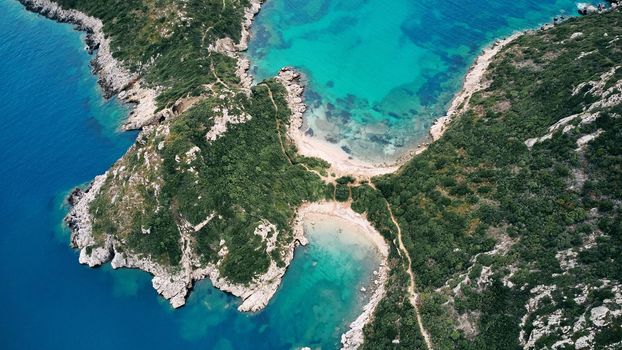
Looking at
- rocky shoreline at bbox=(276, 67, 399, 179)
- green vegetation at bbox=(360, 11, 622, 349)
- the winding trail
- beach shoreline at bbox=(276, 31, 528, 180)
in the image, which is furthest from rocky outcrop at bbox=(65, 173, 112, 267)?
the winding trail

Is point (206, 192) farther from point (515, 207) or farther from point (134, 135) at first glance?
point (515, 207)

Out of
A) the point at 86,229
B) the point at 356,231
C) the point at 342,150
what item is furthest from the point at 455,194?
the point at 86,229

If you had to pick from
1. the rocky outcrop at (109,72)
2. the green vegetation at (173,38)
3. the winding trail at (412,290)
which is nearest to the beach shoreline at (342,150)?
the winding trail at (412,290)

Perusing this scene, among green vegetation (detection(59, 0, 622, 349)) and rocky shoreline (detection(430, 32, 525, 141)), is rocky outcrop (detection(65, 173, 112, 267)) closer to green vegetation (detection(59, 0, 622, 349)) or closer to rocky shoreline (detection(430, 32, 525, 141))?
green vegetation (detection(59, 0, 622, 349))

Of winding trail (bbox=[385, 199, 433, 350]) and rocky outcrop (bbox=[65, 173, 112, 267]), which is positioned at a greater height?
winding trail (bbox=[385, 199, 433, 350])

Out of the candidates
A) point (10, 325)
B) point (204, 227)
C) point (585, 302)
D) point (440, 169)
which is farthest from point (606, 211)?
point (10, 325)

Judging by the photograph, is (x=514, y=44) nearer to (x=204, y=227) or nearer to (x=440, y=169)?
(x=440, y=169)

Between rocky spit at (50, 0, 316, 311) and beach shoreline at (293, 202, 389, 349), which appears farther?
rocky spit at (50, 0, 316, 311)
